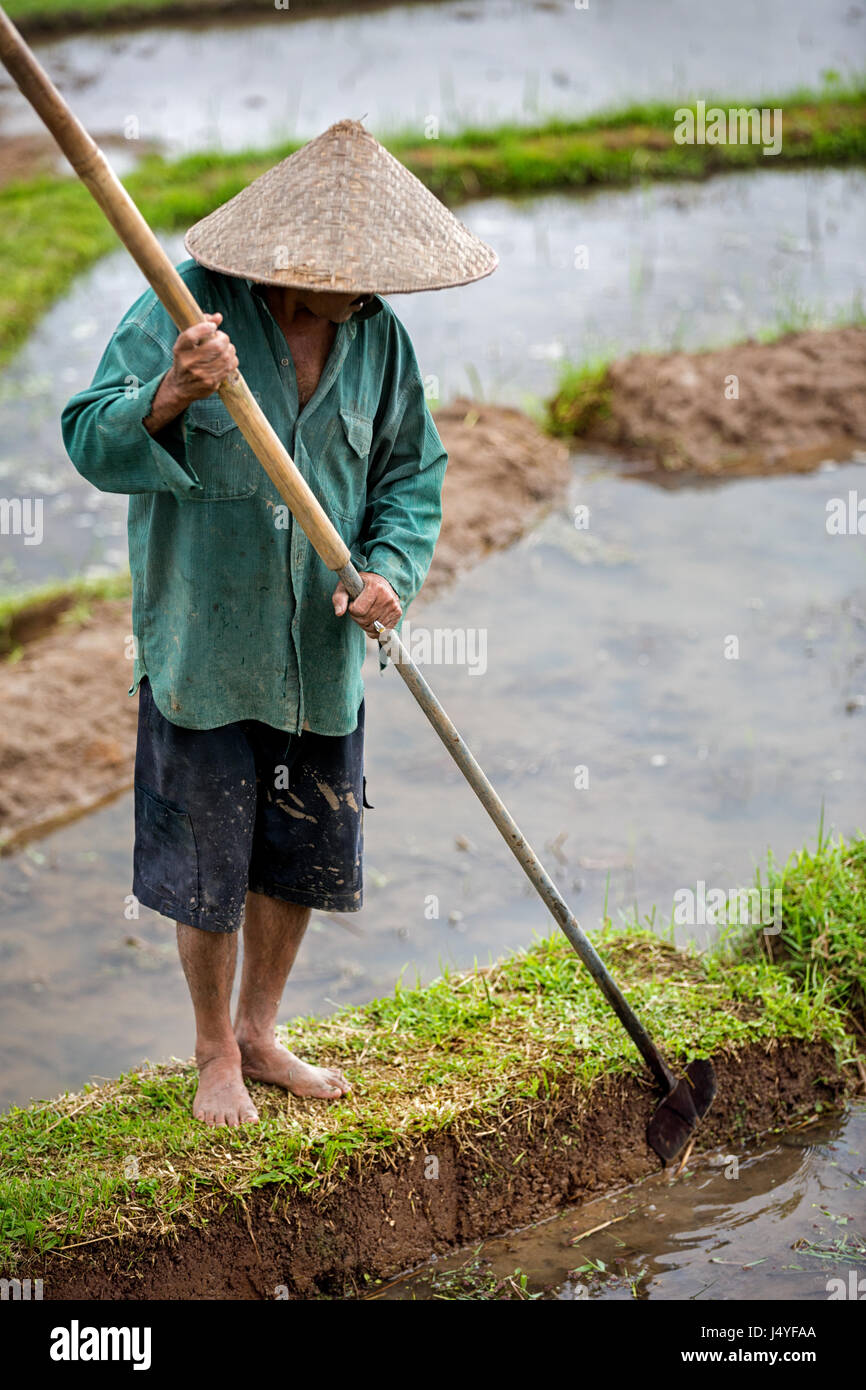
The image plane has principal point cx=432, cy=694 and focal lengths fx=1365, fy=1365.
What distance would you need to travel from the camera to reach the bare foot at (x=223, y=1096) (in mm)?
2725

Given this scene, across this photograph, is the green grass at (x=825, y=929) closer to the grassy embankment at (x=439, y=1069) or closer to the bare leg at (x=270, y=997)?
the grassy embankment at (x=439, y=1069)

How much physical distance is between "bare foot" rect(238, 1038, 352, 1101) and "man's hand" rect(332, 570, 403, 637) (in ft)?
3.23

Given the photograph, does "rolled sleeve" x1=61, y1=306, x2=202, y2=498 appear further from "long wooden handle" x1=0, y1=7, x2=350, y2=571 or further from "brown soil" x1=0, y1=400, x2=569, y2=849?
"brown soil" x1=0, y1=400, x2=569, y2=849

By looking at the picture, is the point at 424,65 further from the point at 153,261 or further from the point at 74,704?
the point at 153,261

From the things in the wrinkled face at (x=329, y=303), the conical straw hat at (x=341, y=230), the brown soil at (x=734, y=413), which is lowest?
the wrinkled face at (x=329, y=303)

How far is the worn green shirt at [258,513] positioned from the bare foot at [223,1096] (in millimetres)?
751

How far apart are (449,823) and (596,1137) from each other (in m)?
1.48

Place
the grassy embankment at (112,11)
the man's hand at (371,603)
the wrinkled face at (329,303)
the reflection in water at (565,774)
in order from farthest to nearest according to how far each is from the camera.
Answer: the grassy embankment at (112,11) → the reflection in water at (565,774) → the man's hand at (371,603) → the wrinkled face at (329,303)

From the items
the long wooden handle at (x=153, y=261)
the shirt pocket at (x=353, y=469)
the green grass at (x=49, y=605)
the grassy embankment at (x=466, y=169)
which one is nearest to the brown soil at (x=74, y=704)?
the green grass at (x=49, y=605)

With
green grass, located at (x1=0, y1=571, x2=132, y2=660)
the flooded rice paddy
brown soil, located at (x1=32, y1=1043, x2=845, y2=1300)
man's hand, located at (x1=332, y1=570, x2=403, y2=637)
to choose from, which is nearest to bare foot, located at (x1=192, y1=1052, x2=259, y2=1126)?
brown soil, located at (x1=32, y1=1043, x2=845, y2=1300)

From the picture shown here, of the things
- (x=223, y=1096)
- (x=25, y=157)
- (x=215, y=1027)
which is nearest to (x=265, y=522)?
(x=215, y=1027)

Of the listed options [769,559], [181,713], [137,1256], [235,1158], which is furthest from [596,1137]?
[769,559]

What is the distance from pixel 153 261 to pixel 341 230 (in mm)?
388

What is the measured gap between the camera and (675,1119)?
2951 millimetres
